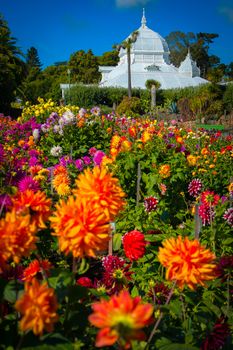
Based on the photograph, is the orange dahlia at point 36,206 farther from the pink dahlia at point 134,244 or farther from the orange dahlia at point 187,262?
the pink dahlia at point 134,244

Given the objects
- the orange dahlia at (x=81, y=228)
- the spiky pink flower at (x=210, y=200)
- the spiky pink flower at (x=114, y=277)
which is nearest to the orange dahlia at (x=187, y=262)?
the orange dahlia at (x=81, y=228)

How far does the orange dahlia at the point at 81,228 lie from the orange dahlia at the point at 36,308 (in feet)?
0.50

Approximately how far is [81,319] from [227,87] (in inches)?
1156

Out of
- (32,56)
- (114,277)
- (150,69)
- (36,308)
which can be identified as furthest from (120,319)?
(32,56)

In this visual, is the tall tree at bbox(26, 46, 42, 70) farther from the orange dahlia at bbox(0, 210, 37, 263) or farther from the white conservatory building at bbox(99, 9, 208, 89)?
the orange dahlia at bbox(0, 210, 37, 263)

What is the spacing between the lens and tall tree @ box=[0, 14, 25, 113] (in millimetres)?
29078

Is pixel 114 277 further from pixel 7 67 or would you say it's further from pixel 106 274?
pixel 7 67

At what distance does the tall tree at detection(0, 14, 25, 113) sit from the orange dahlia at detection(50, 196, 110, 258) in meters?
29.4

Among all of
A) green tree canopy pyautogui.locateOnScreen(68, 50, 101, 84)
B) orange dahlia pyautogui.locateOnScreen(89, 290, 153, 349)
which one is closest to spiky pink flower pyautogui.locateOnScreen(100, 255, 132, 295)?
orange dahlia pyautogui.locateOnScreen(89, 290, 153, 349)

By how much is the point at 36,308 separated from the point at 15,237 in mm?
187

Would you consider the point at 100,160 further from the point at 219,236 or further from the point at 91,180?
the point at 91,180

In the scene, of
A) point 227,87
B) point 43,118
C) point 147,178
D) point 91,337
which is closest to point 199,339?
point 91,337

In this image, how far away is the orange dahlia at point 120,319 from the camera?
0.67 metres

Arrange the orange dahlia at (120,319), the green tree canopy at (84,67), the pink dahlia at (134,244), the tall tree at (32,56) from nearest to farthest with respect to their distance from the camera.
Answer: the orange dahlia at (120,319) → the pink dahlia at (134,244) → the green tree canopy at (84,67) → the tall tree at (32,56)
